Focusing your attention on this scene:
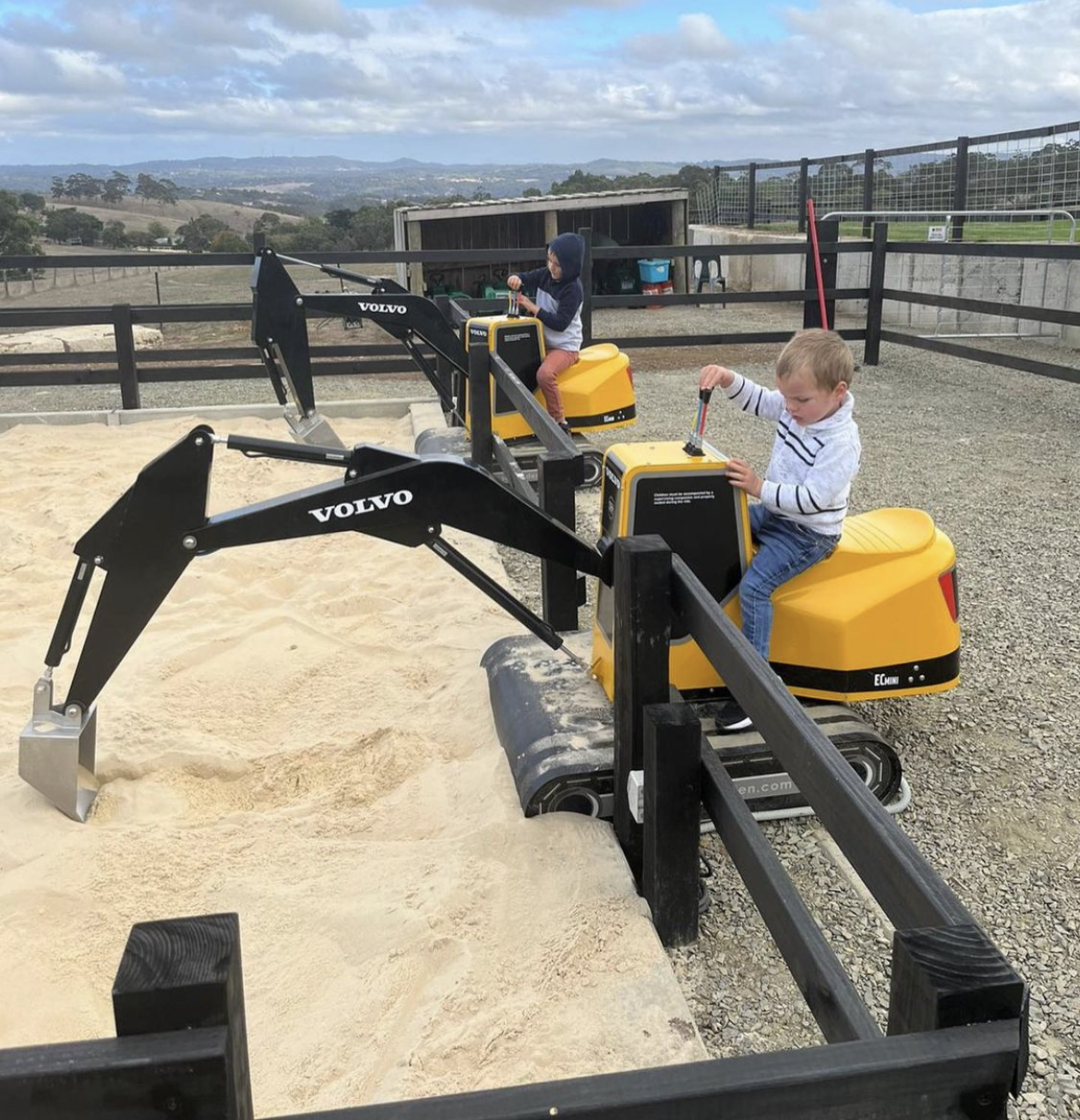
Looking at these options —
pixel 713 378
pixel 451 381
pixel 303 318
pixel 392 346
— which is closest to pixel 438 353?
pixel 451 381

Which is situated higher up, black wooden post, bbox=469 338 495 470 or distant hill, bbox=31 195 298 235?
distant hill, bbox=31 195 298 235

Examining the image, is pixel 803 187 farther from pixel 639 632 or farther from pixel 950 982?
pixel 950 982

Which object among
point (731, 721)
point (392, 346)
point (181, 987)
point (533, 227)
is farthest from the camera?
point (533, 227)

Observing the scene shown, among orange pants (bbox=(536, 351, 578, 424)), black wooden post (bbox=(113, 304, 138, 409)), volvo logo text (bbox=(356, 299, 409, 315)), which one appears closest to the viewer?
orange pants (bbox=(536, 351, 578, 424))

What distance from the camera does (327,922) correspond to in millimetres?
2777

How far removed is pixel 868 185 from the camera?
755 inches

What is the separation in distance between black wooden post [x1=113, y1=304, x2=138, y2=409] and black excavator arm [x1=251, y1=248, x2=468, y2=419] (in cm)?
227

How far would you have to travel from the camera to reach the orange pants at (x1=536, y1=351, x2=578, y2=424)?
7.48 metres

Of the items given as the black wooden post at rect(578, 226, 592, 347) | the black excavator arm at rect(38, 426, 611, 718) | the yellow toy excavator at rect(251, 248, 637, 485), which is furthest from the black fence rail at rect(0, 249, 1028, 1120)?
the black wooden post at rect(578, 226, 592, 347)

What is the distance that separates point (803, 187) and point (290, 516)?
69.2 feet

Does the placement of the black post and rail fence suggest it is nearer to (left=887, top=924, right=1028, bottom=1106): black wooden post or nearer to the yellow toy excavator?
(left=887, top=924, right=1028, bottom=1106): black wooden post

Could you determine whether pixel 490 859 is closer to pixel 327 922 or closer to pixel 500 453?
pixel 327 922

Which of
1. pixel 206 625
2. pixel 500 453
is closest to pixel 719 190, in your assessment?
pixel 500 453

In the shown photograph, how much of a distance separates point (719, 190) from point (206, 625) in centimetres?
2359
